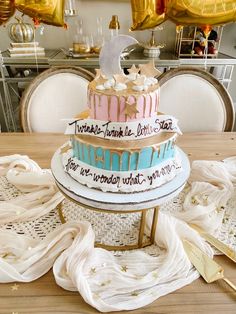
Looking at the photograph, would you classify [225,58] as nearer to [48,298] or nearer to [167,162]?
[167,162]

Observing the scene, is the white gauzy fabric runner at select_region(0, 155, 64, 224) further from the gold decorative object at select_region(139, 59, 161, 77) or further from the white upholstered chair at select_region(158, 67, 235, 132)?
the white upholstered chair at select_region(158, 67, 235, 132)

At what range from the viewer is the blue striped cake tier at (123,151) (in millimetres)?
630

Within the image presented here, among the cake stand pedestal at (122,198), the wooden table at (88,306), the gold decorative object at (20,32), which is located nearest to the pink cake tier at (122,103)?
the cake stand pedestal at (122,198)

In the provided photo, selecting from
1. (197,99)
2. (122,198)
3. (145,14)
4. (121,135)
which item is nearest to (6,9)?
(145,14)

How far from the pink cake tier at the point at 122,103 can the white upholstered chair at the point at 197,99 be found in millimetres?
811

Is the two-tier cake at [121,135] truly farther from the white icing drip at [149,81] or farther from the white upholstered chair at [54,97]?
the white upholstered chair at [54,97]

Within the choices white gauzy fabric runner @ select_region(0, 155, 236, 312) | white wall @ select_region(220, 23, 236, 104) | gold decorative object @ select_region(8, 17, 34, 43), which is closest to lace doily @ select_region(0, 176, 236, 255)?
white gauzy fabric runner @ select_region(0, 155, 236, 312)

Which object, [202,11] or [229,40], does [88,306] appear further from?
[229,40]

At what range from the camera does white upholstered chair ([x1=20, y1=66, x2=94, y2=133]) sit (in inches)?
55.9

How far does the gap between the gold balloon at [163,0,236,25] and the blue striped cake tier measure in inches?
19.9

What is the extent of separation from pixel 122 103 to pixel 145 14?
0.51 meters

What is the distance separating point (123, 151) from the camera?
0.62 meters

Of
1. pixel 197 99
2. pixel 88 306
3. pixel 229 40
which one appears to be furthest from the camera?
pixel 229 40

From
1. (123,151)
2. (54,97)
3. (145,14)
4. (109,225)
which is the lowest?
(109,225)
